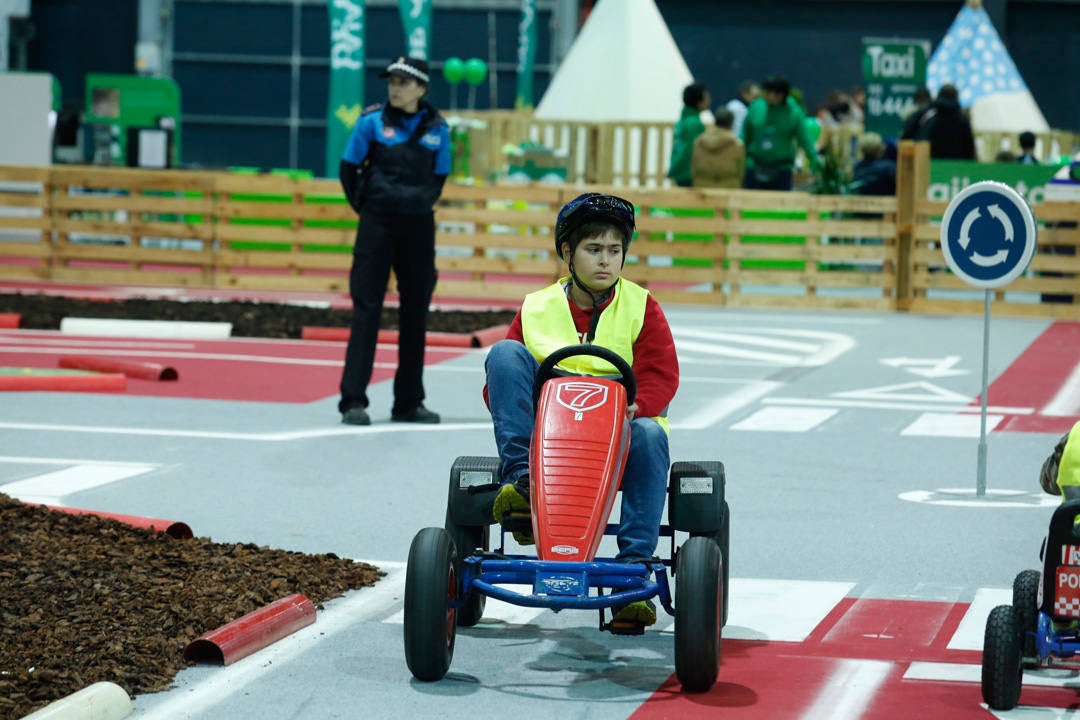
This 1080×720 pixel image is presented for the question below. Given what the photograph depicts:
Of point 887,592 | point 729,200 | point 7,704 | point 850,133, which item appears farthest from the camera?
point 850,133

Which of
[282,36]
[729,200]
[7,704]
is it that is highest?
[282,36]

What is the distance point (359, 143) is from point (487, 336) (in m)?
5.37

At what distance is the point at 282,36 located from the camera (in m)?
41.5

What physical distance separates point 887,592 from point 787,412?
5.52 metres

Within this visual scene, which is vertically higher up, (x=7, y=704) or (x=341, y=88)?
(x=341, y=88)

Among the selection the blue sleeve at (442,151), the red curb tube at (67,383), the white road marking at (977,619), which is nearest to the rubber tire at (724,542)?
the white road marking at (977,619)

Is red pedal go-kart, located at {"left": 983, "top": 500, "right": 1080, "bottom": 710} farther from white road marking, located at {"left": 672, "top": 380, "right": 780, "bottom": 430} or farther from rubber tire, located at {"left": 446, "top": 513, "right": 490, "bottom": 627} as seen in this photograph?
white road marking, located at {"left": 672, "top": 380, "right": 780, "bottom": 430}

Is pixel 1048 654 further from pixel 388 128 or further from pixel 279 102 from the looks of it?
pixel 279 102

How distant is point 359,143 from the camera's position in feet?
37.2

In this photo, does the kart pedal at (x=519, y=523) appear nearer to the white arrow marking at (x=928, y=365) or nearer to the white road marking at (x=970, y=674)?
the white road marking at (x=970, y=674)

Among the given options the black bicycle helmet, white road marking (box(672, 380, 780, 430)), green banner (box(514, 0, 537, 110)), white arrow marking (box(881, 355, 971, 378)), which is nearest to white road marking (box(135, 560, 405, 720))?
the black bicycle helmet

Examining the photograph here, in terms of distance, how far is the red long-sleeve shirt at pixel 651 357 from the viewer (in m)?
6.25

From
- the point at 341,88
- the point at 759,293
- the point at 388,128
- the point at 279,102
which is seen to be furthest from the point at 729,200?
the point at 279,102

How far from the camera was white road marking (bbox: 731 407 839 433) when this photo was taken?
11.9m
